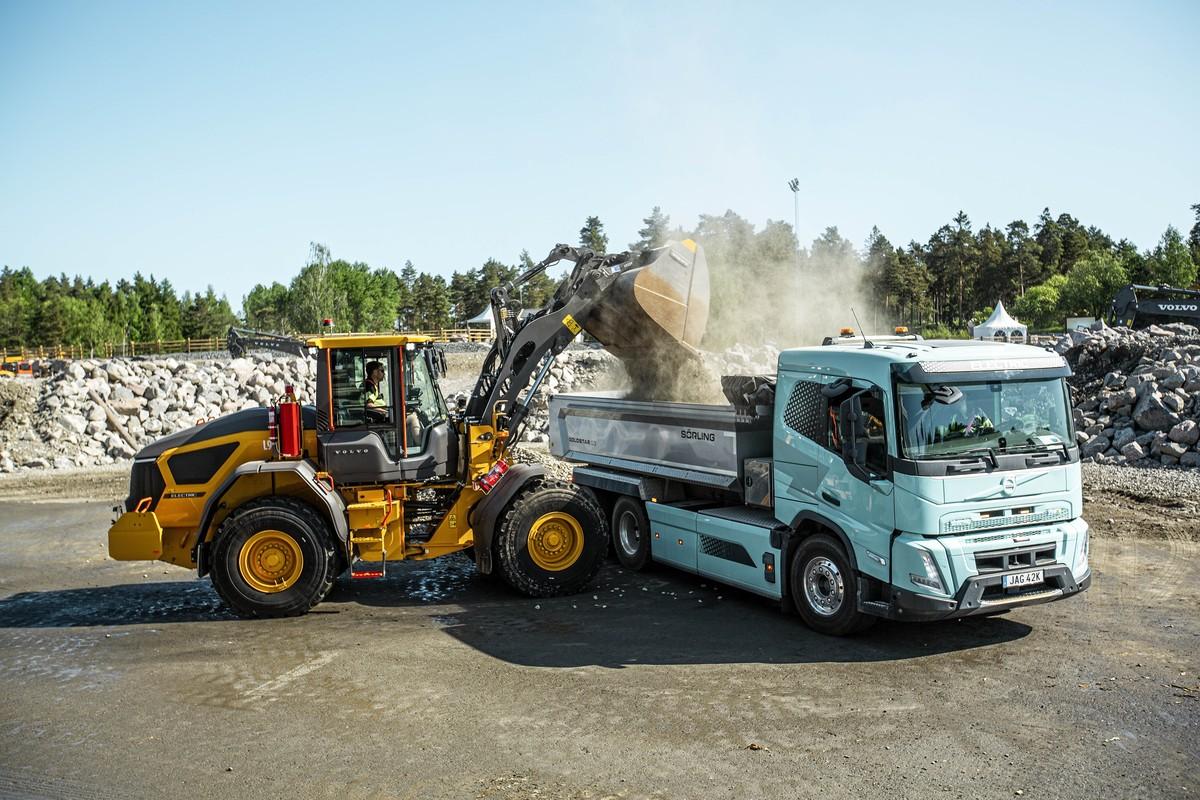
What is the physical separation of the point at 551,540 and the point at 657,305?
10.3 feet

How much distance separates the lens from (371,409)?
1033 cm

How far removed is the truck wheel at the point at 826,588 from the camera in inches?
337

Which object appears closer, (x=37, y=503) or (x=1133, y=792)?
(x=1133, y=792)

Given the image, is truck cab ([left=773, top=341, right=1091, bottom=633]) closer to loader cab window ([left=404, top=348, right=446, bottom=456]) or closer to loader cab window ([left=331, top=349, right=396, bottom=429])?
loader cab window ([left=404, top=348, right=446, bottom=456])

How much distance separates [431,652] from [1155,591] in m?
7.85

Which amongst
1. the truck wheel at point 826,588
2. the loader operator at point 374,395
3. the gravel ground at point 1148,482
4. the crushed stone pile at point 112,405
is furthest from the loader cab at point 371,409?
the gravel ground at point 1148,482

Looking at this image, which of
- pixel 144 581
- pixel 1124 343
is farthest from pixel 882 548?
pixel 1124 343

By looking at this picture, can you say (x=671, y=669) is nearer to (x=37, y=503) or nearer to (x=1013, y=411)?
(x=1013, y=411)

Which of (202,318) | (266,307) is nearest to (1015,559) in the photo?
(202,318)

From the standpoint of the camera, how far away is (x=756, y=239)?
1759 cm

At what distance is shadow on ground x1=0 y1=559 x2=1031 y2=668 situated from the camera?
8.57 metres

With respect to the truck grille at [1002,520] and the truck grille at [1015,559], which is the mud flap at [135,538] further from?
the truck grille at [1015,559]

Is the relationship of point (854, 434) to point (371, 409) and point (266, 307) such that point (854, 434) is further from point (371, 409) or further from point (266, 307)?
point (266, 307)

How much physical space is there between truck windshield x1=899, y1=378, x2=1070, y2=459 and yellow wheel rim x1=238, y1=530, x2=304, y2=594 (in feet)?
20.9
